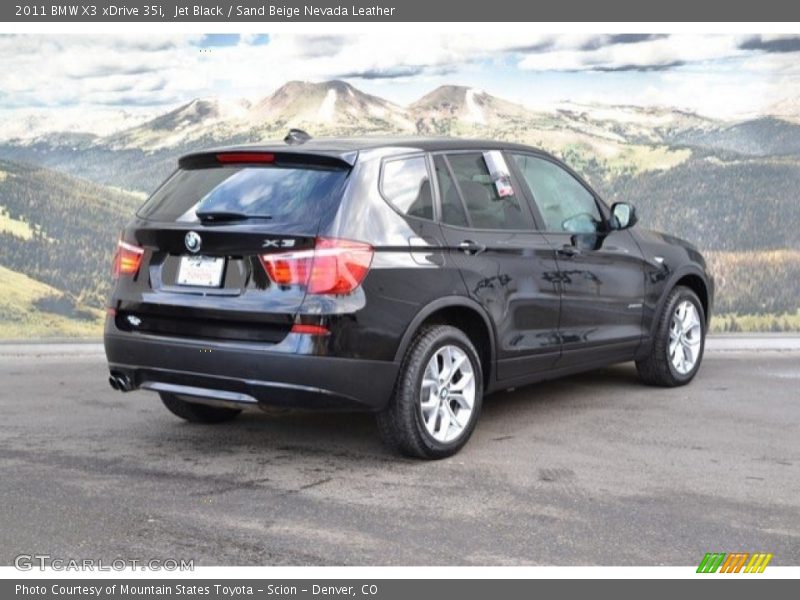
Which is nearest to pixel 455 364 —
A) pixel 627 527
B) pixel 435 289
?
pixel 435 289

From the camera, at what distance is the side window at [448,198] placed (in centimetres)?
665

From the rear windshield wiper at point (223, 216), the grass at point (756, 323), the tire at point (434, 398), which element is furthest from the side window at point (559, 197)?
the grass at point (756, 323)

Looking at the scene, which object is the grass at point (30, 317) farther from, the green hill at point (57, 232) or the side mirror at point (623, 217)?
the side mirror at point (623, 217)

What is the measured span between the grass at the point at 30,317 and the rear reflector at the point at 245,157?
17.7ft

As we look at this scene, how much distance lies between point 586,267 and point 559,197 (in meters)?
0.46

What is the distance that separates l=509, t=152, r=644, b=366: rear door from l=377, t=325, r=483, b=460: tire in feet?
3.37

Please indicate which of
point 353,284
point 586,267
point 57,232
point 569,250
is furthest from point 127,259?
point 57,232

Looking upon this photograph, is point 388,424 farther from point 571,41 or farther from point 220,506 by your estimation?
point 571,41

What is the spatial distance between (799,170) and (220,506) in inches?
349

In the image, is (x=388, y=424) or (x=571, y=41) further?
(x=571, y=41)

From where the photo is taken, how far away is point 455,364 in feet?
21.5

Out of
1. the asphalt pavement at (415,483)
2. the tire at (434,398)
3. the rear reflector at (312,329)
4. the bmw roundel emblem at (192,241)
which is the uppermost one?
the bmw roundel emblem at (192,241)

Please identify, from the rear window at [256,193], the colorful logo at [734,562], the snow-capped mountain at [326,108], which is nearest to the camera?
the colorful logo at [734,562]

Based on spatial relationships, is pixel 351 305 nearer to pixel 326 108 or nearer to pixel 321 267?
pixel 321 267
